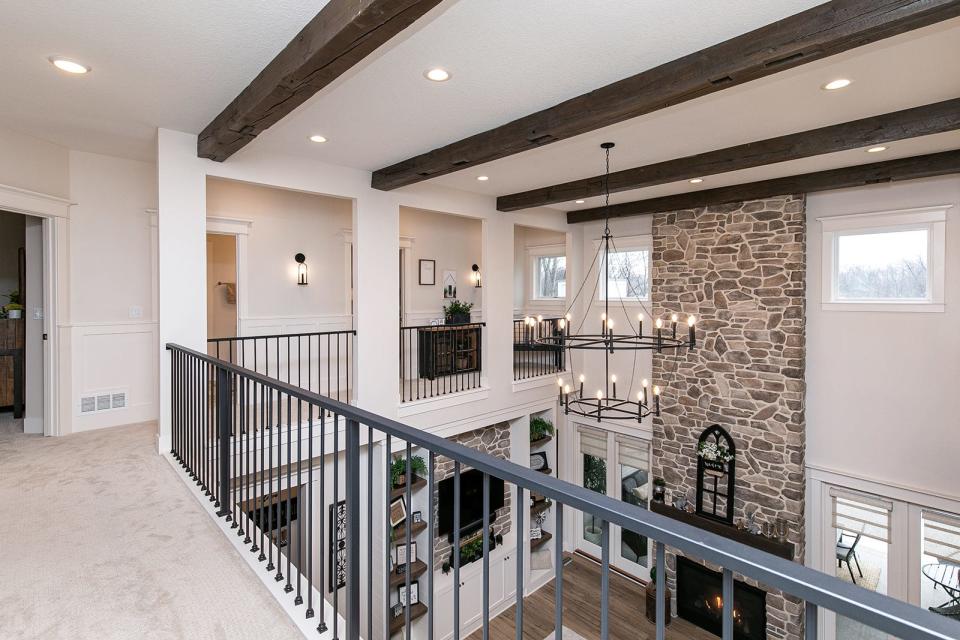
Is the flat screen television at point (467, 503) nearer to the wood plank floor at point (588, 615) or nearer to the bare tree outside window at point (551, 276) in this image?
the wood plank floor at point (588, 615)

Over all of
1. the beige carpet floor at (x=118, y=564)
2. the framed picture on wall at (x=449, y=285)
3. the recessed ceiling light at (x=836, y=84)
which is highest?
the recessed ceiling light at (x=836, y=84)

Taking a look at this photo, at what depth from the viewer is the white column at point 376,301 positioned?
5.43m

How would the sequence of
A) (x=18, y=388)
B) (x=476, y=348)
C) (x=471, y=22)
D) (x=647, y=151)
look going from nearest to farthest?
(x=471, y=22), (x=647, y=151), (x=18, y=388), (x=476, y=348)

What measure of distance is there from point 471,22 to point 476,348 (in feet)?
17.7

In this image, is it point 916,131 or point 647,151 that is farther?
point 647,151

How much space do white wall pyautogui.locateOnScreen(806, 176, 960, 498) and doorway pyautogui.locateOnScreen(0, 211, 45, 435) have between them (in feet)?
27.2

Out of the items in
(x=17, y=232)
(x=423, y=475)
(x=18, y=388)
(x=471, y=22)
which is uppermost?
(x=471, y=22)

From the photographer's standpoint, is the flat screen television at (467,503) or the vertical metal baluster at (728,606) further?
the flat screen television at (467,503)

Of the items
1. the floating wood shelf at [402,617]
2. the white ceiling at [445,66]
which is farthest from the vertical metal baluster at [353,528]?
the floating wood shelf at [402,617]

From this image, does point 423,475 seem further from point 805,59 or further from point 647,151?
point 805,59

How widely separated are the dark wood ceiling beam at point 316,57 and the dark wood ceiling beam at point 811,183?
5.04 m

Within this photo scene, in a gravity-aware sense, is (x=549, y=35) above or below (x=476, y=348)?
above

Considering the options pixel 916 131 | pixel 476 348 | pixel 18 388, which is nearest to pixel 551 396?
pixel 476 348

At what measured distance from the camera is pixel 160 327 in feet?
13.4
